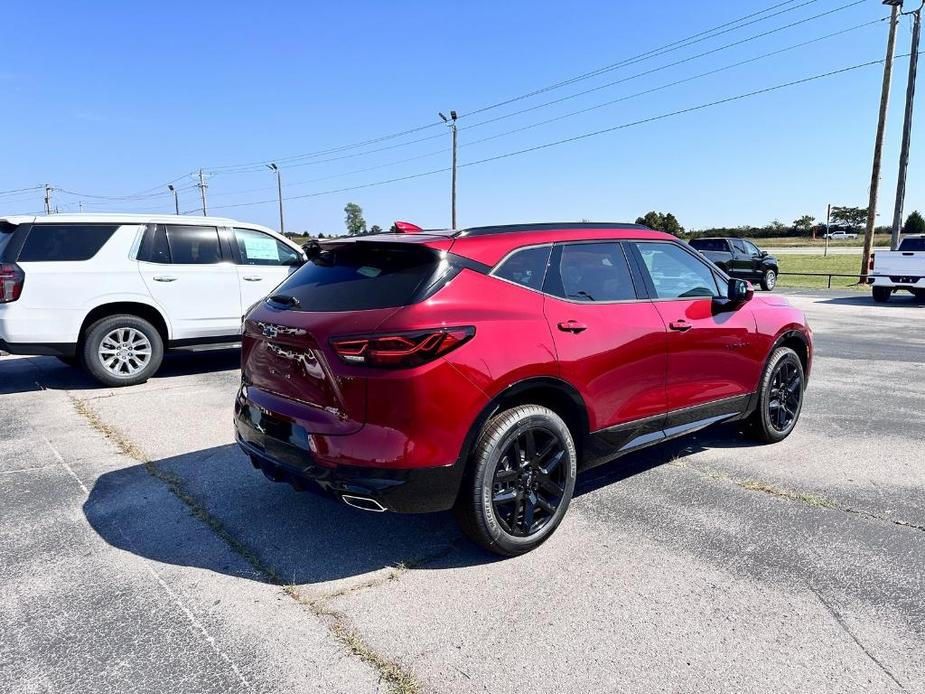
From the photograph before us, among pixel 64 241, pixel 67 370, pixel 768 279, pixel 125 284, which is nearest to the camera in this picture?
pixel 64 241

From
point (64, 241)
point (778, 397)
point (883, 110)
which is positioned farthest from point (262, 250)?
point (883, 110)

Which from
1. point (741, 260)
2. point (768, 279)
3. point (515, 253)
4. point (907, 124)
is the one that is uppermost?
point (907, 124)

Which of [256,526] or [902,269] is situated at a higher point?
[902,269]

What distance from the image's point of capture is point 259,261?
27.6ft

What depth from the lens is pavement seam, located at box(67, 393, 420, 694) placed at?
7.91 ft

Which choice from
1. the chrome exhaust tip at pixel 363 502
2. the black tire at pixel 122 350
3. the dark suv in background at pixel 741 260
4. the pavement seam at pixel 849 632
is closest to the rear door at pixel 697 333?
the pavement seam at pixel 849 632

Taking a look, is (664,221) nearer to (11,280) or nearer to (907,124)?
(907,124)

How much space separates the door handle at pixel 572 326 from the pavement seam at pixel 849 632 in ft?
5.32

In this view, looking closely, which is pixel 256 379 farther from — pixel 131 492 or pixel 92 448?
pixel 92 448

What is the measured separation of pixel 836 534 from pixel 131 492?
4210 millimetres

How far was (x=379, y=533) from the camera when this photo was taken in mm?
3623

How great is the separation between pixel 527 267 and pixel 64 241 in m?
5.83

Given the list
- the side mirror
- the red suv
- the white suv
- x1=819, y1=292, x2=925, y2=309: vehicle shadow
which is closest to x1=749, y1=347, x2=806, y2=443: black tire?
the side mirror

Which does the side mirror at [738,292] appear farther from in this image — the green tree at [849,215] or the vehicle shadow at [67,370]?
the green tree at [849,215]
